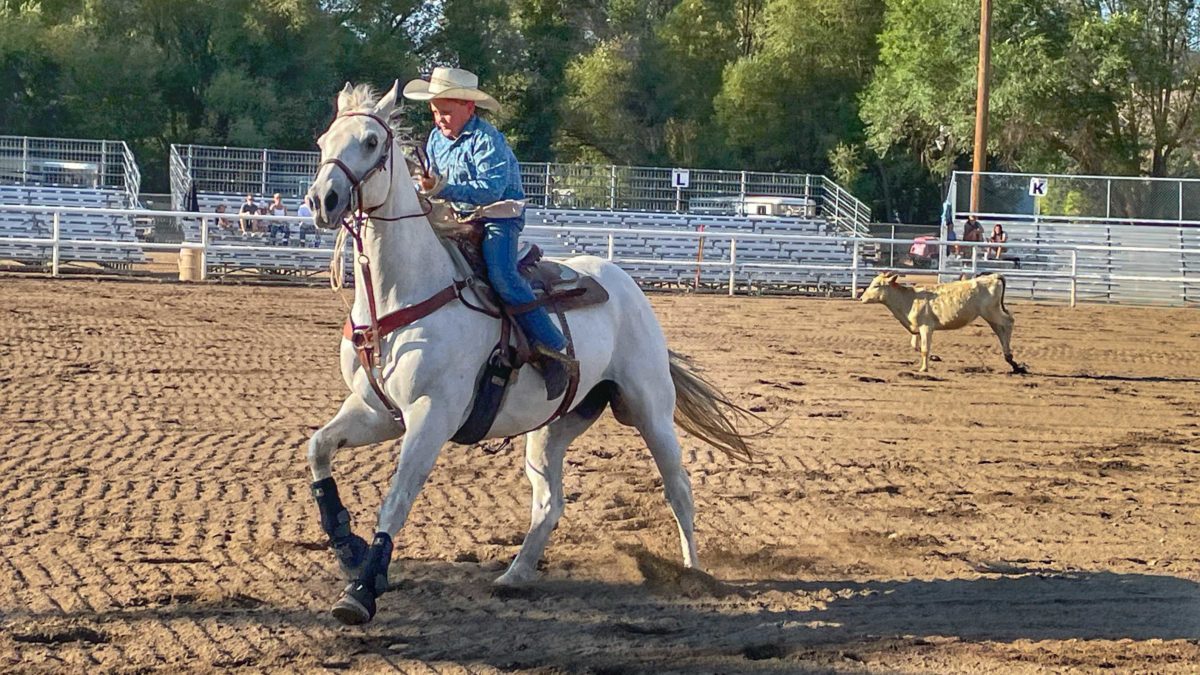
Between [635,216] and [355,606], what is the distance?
1187 inches

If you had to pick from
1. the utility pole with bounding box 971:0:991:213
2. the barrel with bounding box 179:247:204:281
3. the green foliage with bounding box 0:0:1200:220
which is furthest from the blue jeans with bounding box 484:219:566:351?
the green foliage with bounding box 0:0:1200:220

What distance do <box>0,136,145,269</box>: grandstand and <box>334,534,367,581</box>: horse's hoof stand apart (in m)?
18.2

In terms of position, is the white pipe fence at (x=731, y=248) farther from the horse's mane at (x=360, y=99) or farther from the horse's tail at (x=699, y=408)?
the horse's mane at (x=360, y=99)

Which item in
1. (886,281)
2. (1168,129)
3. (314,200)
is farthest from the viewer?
(1168,129)

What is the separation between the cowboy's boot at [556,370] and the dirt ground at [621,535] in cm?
74

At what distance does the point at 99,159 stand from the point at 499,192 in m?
35.2

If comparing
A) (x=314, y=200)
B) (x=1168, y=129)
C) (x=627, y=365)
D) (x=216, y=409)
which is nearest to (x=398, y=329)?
(x=314, y=200)

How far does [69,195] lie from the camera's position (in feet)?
108

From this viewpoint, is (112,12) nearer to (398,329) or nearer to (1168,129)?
(1168,129)

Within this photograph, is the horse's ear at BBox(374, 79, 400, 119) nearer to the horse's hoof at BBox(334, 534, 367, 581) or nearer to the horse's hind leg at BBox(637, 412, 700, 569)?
the horse's hoof at BBox(334, 534, 367, 581)

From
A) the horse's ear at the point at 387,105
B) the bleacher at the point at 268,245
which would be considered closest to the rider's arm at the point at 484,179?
the horse's ear at the point at 387,105

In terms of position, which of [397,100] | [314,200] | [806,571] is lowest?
[806,571]

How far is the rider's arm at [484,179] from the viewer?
6.41 meters

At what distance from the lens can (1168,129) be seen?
4169 centimetres
